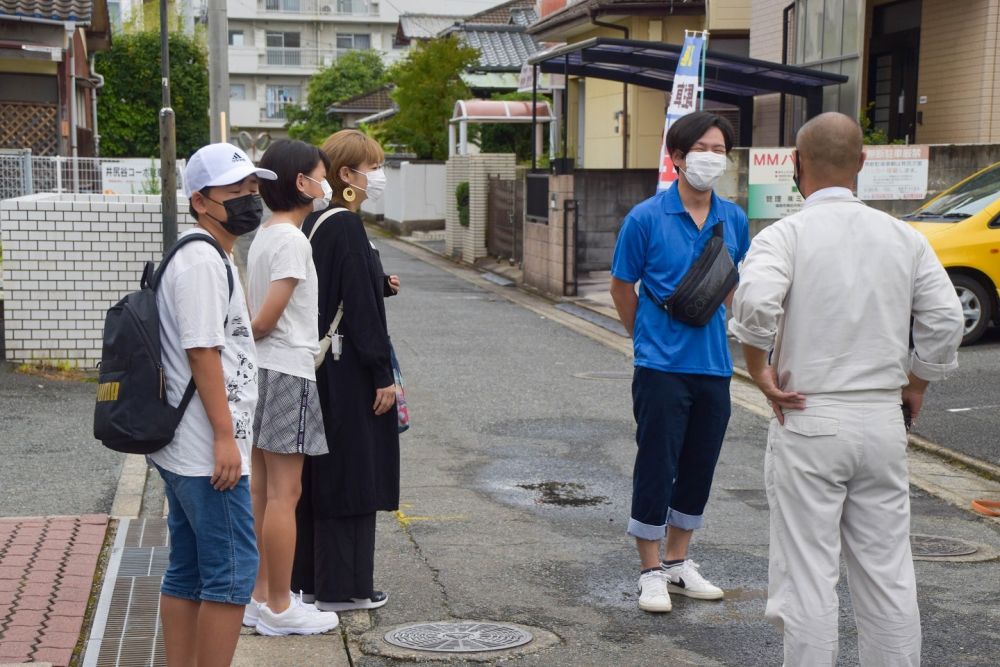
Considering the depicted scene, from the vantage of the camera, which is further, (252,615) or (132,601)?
(132,601)

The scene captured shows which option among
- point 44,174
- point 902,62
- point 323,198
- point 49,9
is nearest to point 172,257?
point 323,198

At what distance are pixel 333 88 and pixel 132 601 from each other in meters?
57.3

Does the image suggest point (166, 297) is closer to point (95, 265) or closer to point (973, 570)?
point (973, 570)

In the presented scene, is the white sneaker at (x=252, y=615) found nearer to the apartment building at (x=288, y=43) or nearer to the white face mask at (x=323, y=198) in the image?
the white face mask at (x=323, y=198)

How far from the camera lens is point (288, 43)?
70.2 m

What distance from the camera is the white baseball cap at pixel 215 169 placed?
3885 mm

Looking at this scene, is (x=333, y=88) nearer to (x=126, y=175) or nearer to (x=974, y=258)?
(x=126, y=175)

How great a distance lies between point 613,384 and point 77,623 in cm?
703

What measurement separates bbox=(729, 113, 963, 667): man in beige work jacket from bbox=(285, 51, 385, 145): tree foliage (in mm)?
56410

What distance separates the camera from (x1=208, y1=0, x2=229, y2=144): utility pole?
1543 centimetres

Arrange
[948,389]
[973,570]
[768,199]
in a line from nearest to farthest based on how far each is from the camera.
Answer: [973,570] < [948,389] < [768,199]

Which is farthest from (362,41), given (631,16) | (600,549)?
(600,549)

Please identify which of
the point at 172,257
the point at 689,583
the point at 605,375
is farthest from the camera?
the point at 605,375

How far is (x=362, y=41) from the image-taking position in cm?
7075
